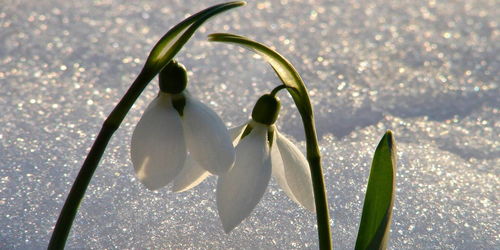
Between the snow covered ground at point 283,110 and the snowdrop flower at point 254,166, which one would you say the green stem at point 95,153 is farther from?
the snow covered ground at point 283,110

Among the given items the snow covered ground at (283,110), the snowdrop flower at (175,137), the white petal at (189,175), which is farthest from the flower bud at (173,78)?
the snow covered ground at (283,110)

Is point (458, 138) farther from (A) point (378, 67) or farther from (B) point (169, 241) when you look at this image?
(B) point (169, 241)

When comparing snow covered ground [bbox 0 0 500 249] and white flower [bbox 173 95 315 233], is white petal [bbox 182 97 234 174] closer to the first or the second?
white flower [bbox 173 95 315 233]

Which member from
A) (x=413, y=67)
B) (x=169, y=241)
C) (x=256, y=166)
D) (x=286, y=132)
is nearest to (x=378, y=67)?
(x=413, y=67)

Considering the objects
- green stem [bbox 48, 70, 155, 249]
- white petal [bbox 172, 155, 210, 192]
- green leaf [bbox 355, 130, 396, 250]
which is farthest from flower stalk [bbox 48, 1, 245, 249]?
green leaf [bbox 355, 130, 396, 250]

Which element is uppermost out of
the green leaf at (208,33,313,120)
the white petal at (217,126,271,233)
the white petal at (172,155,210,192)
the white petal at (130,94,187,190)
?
the green leaf at (208,33,313,120)

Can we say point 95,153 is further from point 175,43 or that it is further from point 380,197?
point 380,197
